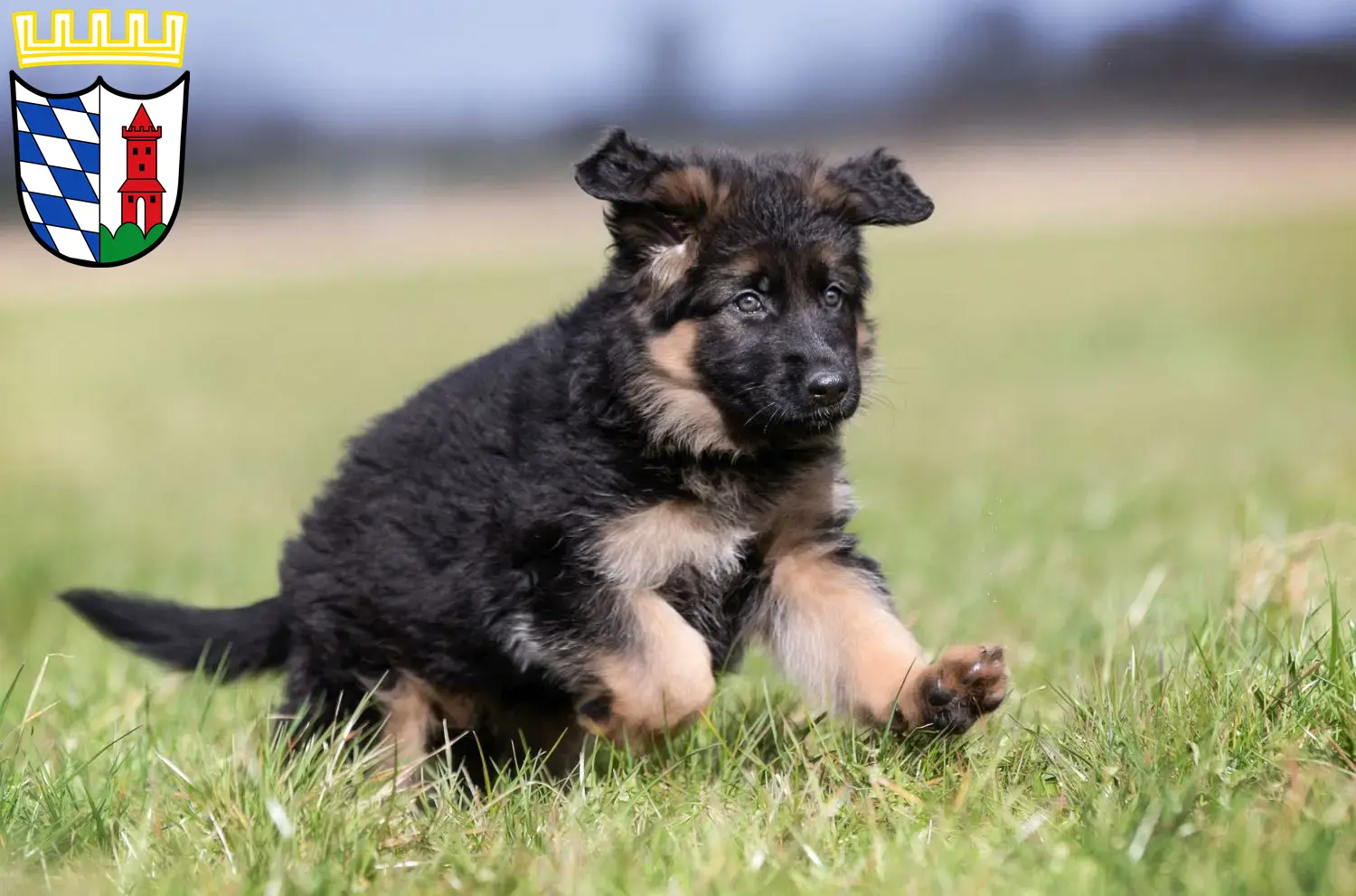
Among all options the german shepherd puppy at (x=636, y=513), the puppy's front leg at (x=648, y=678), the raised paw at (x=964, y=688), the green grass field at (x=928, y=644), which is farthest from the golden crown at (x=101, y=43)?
the raised paw at (x=964, y=688)

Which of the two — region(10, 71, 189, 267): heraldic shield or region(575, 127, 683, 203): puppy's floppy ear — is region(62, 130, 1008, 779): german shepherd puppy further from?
region(10, 71, 189, 267): heraldic shield

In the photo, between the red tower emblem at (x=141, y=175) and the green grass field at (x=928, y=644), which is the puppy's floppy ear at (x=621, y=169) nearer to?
the green grass field at (x=928, y=644)

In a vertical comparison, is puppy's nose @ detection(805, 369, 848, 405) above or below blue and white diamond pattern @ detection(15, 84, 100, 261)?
below

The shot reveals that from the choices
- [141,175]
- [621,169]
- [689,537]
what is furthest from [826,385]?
[141,175]

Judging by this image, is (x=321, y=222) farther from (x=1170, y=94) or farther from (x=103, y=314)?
(x=1170, y=94)

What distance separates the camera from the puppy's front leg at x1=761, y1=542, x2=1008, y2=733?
317 centimetres

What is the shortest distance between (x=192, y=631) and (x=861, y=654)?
76.2 inches

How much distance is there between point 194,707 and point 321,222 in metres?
7.66

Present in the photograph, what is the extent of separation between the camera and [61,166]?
4492 mm

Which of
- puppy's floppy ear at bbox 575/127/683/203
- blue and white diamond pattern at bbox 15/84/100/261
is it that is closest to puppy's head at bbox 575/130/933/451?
puppy's floppy ear at bbox 575/127/683/203

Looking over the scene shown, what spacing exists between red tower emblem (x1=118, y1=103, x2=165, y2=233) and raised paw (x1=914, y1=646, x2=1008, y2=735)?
2931 mm

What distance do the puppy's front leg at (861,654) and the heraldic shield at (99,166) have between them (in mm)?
2409

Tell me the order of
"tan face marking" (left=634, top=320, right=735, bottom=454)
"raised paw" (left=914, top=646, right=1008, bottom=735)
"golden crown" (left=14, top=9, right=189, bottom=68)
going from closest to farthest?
"raised paw" (left=914, top=646, right=1008, bottom=735)
"tan face marking" (left=634, top=320, right=735, bottom=454)
"golden crown" (left=14, top=9, right=189, bottom=68)

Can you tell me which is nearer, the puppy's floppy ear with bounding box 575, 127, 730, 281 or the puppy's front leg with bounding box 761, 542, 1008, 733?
the puppy's front leg with bounding box 761, 542, 1008, 733
